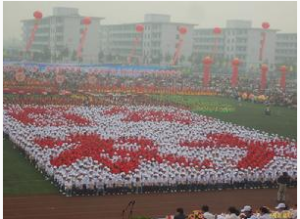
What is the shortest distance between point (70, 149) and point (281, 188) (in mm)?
3505

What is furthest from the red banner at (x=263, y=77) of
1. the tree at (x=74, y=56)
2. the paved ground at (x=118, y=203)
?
the paved ground at (x=118, y=203)

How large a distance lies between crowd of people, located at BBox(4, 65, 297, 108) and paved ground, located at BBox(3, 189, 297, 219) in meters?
6.72

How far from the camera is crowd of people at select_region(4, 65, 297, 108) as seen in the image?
15406mm

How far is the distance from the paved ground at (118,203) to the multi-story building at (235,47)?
1098 cm

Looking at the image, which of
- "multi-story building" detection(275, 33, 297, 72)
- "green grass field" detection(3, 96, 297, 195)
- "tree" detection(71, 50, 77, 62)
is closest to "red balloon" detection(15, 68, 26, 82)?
"tree" detection(71, 50, 77, 62)

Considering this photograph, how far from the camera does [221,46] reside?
24.2m

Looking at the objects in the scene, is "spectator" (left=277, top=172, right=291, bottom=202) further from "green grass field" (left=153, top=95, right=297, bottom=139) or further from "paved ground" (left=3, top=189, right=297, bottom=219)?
"green grass field" (left=153, top=95, right=297, bottom=139)

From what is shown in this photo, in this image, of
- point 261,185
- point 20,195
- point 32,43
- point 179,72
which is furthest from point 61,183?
point 179,72

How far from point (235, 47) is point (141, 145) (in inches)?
536

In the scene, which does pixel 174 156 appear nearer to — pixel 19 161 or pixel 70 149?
pixel 70 149

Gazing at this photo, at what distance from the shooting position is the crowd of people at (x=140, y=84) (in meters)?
15.4

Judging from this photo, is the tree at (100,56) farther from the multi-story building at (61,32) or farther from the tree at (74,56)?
the tree at (74,56)

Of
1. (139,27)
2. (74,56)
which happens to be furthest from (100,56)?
(139,27)

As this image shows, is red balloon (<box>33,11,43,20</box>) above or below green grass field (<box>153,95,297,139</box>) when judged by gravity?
above
